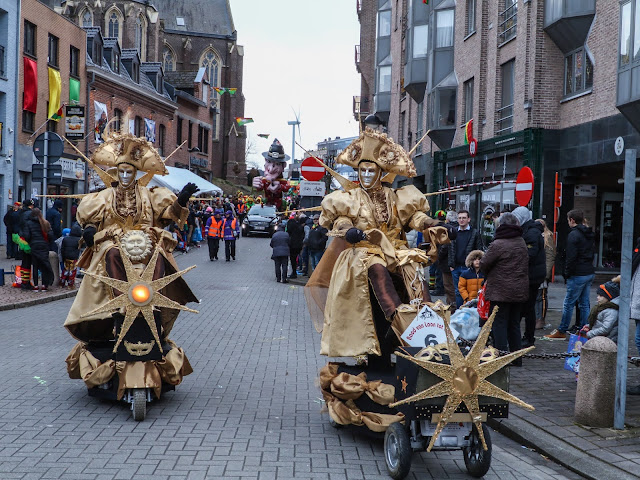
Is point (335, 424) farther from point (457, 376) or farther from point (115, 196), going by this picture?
point (115, 196)

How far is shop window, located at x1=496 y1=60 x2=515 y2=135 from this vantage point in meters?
22.2

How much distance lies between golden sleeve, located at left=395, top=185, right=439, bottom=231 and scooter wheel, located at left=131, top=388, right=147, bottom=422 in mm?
2422

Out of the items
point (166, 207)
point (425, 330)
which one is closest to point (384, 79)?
point (166, 207)

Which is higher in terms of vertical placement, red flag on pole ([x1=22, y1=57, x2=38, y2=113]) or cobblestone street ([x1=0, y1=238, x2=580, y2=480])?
red flag on pole ([x1=22, y1=57, x2=38, y2=113])

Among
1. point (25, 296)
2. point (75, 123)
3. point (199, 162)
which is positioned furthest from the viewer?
point (199, 162)

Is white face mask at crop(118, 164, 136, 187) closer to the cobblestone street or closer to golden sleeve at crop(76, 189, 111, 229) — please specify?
golden sleeve at crop(76, 189, 111, 229)

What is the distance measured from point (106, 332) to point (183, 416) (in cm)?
113

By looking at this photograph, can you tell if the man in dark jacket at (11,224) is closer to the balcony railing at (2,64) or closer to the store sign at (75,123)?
the store sign at (75,123)

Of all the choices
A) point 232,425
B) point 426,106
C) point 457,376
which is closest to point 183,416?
point 232,425

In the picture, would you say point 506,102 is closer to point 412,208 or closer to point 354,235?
point 412,208

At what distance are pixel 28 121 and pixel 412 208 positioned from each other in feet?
89.6

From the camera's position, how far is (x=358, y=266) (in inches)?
225

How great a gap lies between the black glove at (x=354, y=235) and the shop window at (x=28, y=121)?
88.6ft

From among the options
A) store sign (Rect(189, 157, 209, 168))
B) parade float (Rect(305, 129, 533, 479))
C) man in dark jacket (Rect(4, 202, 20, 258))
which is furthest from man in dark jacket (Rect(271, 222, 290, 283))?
store sign (Rect(189, 157, 209, 168))
